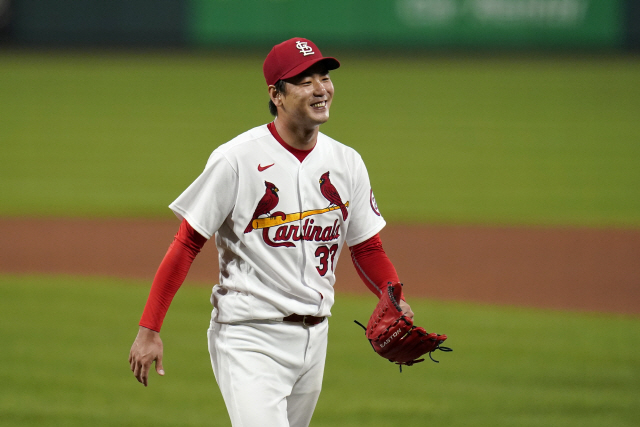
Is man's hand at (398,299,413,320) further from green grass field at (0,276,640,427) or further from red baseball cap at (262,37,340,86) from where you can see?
green grass field at (0,276,640,427)

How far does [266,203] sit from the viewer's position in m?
3.14

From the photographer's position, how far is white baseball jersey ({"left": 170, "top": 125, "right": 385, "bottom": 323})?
122 inches

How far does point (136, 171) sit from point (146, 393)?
7.95 m

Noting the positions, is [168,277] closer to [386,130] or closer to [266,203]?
[266,203]

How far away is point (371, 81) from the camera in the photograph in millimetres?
19625

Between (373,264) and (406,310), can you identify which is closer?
(406,310)

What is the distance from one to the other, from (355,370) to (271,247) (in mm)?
3091

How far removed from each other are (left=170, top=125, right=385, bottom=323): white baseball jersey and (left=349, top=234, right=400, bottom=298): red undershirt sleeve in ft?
0.65

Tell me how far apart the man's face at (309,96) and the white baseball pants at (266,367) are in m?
0.76

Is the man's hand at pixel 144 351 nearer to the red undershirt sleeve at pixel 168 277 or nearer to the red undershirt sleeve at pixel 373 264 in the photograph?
the red undershirt sleeve at pixel 168 277

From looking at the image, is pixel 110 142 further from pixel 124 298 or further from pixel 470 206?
pixel 124 298

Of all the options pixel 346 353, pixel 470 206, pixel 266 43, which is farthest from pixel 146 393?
pixel 266 43

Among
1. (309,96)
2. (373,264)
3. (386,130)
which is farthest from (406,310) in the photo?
(386,130)

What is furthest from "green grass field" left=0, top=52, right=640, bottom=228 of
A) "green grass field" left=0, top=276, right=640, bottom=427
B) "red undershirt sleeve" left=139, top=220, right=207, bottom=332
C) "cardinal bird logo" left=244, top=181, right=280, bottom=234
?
"red undershirt sleeve" left=139, top=220, right=207, bottom=332
